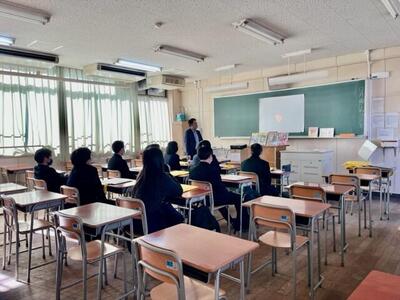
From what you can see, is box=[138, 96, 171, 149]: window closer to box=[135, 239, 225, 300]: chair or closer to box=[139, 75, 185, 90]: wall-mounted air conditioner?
box=[139, 75, 185, 90]: wall-mounted air conditioner

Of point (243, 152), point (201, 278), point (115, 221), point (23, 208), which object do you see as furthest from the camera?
point (243, 152)

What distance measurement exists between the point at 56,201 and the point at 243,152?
5107mm

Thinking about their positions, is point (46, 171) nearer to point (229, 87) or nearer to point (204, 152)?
point (204, 152)

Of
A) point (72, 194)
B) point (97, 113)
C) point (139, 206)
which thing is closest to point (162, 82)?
point (97, 113)

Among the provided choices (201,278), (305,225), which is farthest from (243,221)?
(201,278)

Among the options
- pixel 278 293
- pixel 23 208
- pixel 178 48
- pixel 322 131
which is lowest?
pixel 278 293

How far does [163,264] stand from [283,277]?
176cm

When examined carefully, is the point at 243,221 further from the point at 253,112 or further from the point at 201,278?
the point at 253,112

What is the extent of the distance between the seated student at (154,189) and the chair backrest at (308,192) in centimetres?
130

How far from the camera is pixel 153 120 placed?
865 cm

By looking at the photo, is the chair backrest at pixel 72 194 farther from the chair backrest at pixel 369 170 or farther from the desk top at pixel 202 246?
the chair backrest at pixel 369 170

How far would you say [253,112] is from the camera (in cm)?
755

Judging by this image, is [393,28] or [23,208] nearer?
[23,208]

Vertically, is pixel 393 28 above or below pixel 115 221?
above
